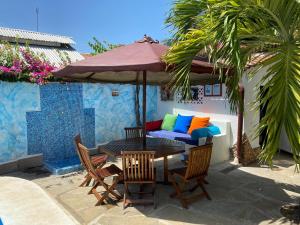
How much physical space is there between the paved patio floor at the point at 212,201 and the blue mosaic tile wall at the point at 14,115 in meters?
0.70

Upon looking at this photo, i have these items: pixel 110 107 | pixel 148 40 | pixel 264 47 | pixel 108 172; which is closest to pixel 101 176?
pixel 108 172

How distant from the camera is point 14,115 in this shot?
7602 mm

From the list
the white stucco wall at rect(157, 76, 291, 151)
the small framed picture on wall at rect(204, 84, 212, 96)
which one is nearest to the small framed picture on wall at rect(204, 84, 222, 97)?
the small framed picture on wall at rect(204, 84, 212, 96)

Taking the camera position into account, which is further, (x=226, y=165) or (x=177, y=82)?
(x=226, y=165)

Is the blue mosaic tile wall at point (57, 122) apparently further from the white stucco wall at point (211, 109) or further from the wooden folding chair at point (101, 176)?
the white stucco wall at point (211, 109)

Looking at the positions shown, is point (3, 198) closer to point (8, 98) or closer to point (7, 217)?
point (7, 217)

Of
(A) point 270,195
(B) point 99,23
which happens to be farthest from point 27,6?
(A) point 270,195

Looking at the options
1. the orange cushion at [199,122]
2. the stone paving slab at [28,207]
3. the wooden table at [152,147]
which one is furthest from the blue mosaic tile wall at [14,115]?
the orange cushion at [199,122]

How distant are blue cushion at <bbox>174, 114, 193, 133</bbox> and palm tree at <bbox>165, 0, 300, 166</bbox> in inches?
202

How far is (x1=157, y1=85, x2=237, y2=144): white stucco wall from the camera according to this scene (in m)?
8.64

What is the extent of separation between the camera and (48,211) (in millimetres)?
4484

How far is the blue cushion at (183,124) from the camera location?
9695 mm

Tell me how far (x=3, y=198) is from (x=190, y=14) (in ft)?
15.7

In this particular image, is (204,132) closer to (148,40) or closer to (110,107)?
(110,107)
